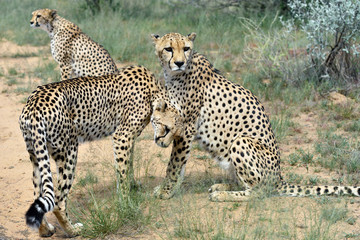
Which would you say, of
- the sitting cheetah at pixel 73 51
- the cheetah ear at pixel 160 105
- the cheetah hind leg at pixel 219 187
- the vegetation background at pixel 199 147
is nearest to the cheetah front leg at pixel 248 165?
the vegetation background at pixel 199 147

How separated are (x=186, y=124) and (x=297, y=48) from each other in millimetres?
4094

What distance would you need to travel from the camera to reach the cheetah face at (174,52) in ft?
14.9

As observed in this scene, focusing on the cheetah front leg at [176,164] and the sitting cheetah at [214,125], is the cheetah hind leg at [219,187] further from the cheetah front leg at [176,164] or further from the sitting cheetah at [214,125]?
the cheetah front leg at [176,164]

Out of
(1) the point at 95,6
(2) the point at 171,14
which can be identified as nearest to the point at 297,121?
(2) the point at 171,14

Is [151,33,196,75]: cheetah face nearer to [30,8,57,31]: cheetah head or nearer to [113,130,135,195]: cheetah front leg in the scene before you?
[113,130,135,195]: cheetah front leg

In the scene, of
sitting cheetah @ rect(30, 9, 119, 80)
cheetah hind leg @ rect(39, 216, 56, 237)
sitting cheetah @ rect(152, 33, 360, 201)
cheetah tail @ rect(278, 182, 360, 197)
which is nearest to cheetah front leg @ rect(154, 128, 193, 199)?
sitting cheetah @ rect(152, 33, 360, 201)

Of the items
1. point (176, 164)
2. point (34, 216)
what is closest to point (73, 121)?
point (176, 164)

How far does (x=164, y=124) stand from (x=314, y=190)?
55.3 inches

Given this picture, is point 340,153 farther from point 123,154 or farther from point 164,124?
point 123,154

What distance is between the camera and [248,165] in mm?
4488

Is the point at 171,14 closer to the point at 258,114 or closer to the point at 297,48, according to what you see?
the point at 297,48

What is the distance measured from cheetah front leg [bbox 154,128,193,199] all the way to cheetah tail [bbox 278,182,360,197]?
891 millimetres

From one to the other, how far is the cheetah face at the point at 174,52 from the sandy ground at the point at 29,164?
84 centimetres

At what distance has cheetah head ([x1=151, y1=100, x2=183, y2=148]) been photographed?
4.46 meters
